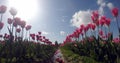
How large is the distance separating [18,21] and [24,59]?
2109 millimetres

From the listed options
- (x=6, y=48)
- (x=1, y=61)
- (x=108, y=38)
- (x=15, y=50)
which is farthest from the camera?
(x=108, y=38)

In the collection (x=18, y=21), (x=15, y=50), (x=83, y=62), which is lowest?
(x=83, y=62)

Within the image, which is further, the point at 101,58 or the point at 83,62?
the point at 101,58

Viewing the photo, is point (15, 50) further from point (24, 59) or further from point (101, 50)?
point (101, 50)

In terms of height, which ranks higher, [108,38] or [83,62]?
[108,38]

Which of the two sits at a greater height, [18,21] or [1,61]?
[18,21]

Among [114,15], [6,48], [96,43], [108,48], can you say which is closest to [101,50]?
[108,48]

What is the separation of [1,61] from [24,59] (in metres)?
2.68

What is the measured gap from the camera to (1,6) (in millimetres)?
11109

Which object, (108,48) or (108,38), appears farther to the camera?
(108,38)

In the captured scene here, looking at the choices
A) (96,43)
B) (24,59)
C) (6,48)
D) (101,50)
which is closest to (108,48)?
(101,50)

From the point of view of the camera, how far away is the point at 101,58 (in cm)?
1180

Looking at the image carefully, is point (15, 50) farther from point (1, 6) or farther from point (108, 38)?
point (108, 38)

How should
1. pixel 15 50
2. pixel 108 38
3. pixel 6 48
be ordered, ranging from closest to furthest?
1. pixel 6 48
2. pixel 15 50
3. pixel 108 38
